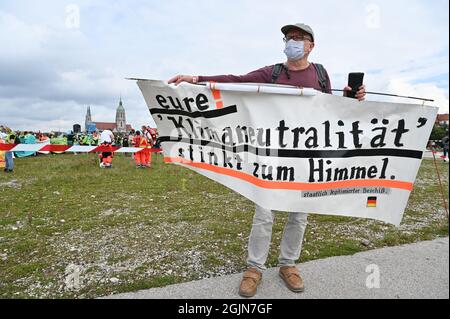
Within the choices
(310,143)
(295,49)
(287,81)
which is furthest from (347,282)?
(295,49)

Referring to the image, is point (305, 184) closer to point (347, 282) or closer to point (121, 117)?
point (347, 282)

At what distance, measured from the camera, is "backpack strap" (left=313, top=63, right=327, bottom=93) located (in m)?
3.05

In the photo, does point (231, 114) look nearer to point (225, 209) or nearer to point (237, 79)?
point (237, 79)

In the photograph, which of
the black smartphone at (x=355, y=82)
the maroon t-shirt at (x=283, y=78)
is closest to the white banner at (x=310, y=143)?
the black smartphone at (x=355, y=82)

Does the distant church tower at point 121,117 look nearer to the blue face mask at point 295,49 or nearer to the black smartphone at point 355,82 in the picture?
the blue face mask at point 295,49

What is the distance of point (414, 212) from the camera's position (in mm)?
6191

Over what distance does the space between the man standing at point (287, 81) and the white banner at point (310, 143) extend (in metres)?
0.21

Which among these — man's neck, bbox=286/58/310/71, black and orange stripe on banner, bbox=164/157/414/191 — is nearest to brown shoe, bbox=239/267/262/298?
black and orange stripe on banner, bbox=164/157/414/191

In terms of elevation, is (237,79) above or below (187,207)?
above

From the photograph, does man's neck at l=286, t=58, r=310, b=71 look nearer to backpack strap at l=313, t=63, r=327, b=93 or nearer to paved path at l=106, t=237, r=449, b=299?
backpack strap at l=313, t=63, r=327, b=93

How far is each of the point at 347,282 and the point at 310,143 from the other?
148cm

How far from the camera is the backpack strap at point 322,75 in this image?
3047 mm
